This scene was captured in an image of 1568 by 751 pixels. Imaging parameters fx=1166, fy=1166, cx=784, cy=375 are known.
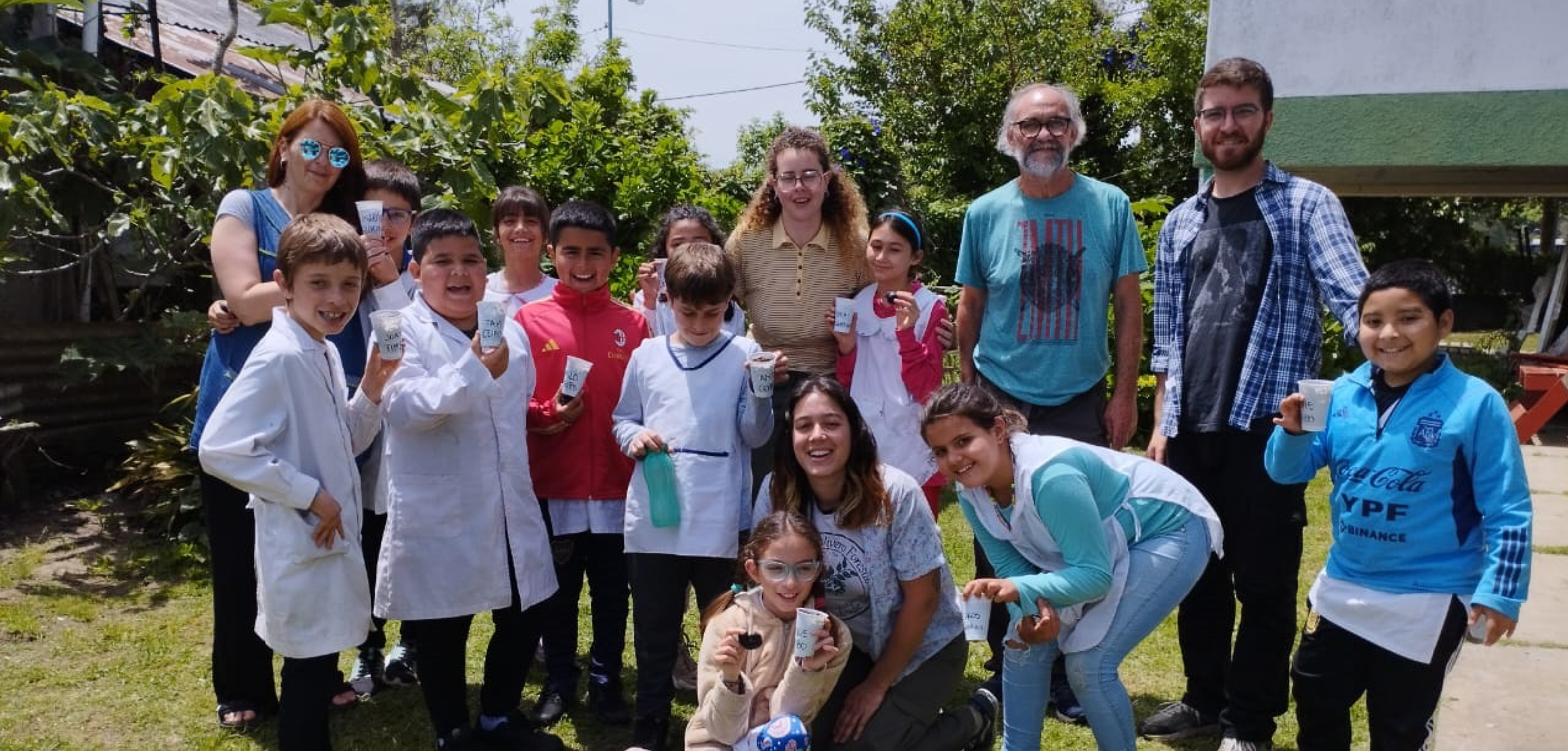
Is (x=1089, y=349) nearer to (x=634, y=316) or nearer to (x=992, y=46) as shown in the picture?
(x=634, y=316)

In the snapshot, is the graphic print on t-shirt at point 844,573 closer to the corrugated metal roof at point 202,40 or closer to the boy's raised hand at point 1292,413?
the boy's raised hand at point 1292,413

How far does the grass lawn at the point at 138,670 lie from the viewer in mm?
4070

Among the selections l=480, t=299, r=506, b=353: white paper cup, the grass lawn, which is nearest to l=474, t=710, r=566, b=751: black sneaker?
the grass lawn

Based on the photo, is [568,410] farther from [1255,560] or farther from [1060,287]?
[1255,560]

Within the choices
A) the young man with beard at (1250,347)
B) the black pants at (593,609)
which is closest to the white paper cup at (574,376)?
the black pants at (593,609)

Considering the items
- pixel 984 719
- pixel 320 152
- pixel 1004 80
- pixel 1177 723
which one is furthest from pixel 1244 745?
pixel 1004 80

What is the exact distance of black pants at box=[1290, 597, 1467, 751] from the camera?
122 inches

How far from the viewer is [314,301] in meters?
3.41

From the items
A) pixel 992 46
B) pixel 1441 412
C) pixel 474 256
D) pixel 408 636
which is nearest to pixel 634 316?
pixel 474 256

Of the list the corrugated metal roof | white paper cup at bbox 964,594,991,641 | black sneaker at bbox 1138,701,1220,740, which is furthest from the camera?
the corrugated metal roof

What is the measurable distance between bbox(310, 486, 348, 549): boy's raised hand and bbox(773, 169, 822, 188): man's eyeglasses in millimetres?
1992

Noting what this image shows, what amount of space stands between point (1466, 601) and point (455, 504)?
2.90 meters

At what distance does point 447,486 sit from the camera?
3.67m

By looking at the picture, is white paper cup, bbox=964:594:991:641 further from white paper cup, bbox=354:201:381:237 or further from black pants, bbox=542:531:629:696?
white paper cup, bbox=354:201:381:237
